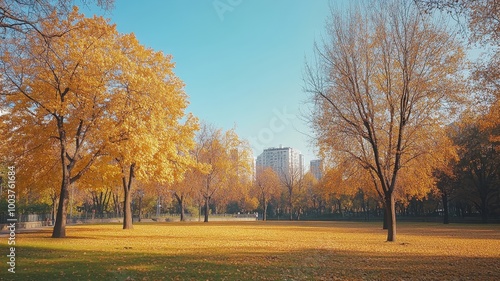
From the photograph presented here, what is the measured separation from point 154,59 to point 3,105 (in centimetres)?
1130

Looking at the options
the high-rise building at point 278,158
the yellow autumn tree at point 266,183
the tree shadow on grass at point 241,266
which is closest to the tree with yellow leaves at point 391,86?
the tree shadow on grass at point 241,266

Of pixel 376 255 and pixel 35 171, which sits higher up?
pixel 35 171

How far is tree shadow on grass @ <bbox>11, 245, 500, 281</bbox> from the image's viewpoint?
991cm

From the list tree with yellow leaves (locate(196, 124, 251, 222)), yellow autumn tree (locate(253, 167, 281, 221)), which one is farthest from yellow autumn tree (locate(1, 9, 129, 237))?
yellow autumn tree (locate(253, 167, 281, 221))

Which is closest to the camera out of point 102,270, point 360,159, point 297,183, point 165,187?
point 102,270

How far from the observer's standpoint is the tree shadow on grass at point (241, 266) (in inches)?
390

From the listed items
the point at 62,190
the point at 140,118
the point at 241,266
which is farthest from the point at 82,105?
the point at 241,266

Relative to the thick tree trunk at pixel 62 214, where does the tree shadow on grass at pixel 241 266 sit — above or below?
below

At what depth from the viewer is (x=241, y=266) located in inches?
464

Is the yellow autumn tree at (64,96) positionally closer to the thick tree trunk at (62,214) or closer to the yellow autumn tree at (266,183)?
the thick tree trunk at (62,214)

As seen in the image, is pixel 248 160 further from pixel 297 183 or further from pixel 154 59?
pixel 154 59

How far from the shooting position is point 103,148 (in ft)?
74.1

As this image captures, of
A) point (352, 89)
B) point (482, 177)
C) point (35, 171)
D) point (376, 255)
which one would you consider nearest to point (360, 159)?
point (352, 89)

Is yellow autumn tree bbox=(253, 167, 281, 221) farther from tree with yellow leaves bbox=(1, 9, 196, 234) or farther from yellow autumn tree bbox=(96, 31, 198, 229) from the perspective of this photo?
tree with yellow leaves bbox=(1, 9, 196, 234)
